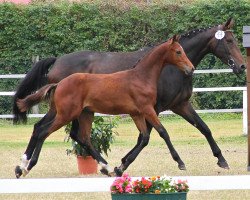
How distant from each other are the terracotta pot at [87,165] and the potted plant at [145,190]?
5.78 metres

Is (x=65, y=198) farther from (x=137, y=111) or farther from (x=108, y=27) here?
(x=108, y=27)

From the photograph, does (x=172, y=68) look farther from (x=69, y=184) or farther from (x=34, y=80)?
(x=69, y=184)

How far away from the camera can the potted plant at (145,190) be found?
7.99m

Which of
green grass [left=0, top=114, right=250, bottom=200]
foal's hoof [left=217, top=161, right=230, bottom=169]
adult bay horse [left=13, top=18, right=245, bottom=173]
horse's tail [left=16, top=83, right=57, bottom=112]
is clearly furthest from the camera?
foal's hoof [left=217, top=161, right=230, bottom=169]

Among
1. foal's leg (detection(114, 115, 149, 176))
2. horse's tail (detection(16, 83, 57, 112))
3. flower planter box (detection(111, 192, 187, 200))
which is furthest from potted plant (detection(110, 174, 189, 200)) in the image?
horse's tail (detection(16, 83, 57, 112))

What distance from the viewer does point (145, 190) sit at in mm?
8000

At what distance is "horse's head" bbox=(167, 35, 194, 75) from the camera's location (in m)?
13.2

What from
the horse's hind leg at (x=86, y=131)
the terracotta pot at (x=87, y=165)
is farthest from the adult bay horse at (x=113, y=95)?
the terracotta pot at (x=87, y=165)

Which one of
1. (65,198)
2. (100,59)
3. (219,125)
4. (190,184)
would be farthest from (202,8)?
(190,184)

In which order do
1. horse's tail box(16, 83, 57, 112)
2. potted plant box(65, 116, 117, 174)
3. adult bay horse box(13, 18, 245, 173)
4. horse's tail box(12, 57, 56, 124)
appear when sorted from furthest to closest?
horse's tail box(12, 57, 56, 124) → adult bay horse box(13, 18, 245, 173) → potted plant box(65, 116, 117, 174) → horse's tail box(16, 83, 57, 112)

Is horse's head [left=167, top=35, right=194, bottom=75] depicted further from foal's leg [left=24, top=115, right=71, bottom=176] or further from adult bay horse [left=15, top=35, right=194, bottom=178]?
foal's leg [left=24, top=115, right=71, bottom=176]

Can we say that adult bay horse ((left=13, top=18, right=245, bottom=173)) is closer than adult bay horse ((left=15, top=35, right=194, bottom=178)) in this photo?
No

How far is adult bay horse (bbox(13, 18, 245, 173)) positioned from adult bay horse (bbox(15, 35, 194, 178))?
2.20ft

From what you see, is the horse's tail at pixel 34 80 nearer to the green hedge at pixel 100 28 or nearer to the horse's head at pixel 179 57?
the horse's head at pixel 179 57
